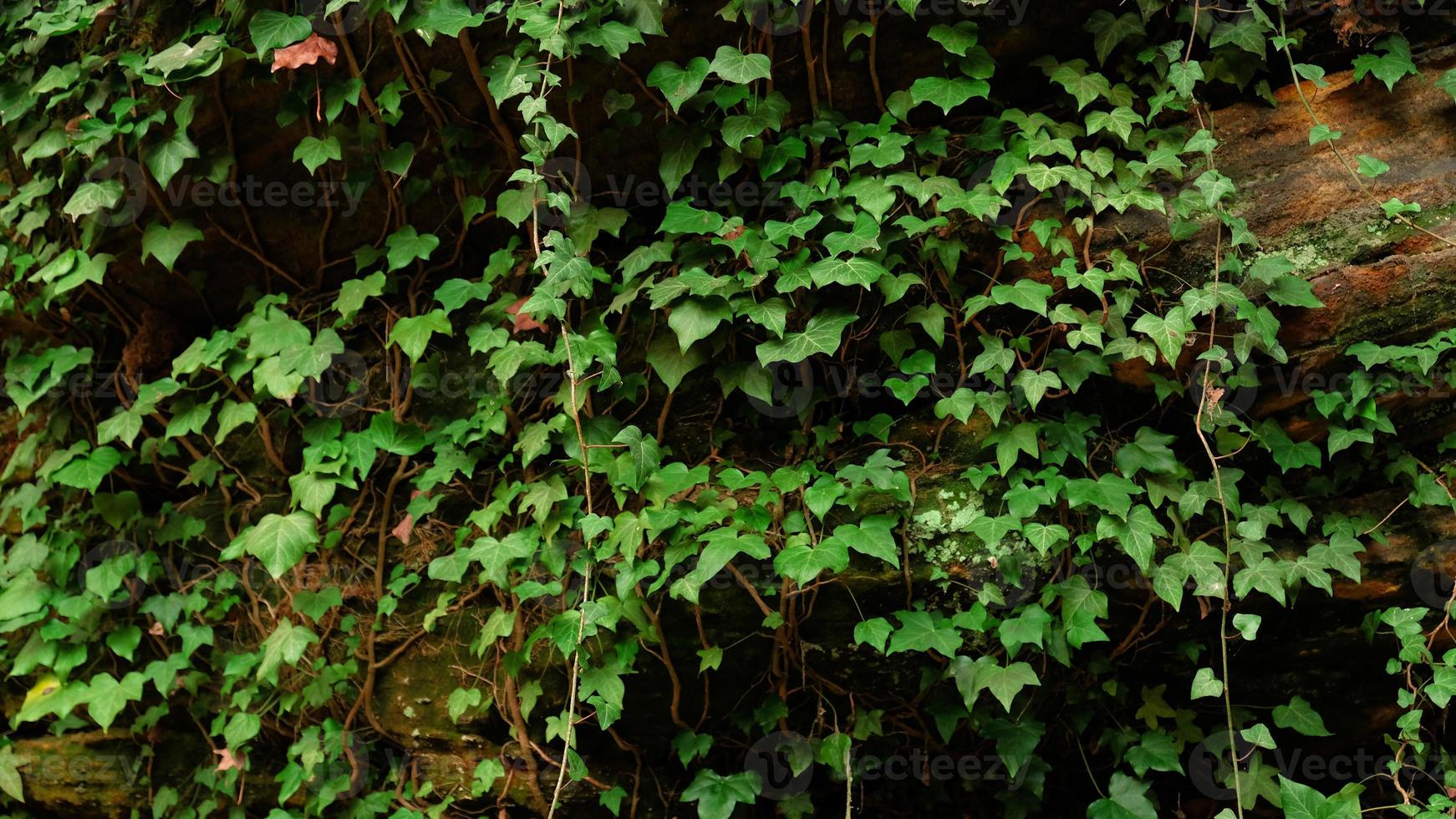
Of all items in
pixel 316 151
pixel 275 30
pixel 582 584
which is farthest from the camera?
pixel 316 151

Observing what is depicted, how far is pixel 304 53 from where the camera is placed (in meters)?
2.59

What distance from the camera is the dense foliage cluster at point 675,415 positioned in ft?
7.55

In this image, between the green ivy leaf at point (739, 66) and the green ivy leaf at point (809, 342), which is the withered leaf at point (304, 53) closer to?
the green ivy leaf at point (739, 66)

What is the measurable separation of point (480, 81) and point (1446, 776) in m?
2.93

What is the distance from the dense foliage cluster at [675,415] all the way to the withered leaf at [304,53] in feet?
0.06

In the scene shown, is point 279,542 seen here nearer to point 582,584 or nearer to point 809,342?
point 582,584

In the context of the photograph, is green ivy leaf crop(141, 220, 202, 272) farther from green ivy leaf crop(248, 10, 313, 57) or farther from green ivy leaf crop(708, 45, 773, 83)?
green ivy leaf crop(708, 45, 773, 83)

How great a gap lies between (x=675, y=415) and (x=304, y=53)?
1379 millimetres

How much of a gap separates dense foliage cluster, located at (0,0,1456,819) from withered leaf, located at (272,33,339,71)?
0.02 metres

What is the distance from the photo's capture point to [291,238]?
3.03 m

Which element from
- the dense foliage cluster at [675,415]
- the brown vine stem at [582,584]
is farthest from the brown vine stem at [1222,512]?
the brown vine stem at [582,584]

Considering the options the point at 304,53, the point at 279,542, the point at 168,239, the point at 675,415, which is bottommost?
the point at 279,542

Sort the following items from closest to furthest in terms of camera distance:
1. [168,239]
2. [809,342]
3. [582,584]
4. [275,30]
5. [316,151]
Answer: [809,342] → [582,584] → [275,30] → [316,151] → [168,239]

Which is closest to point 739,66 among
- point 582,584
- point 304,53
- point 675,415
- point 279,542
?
point 675,415
